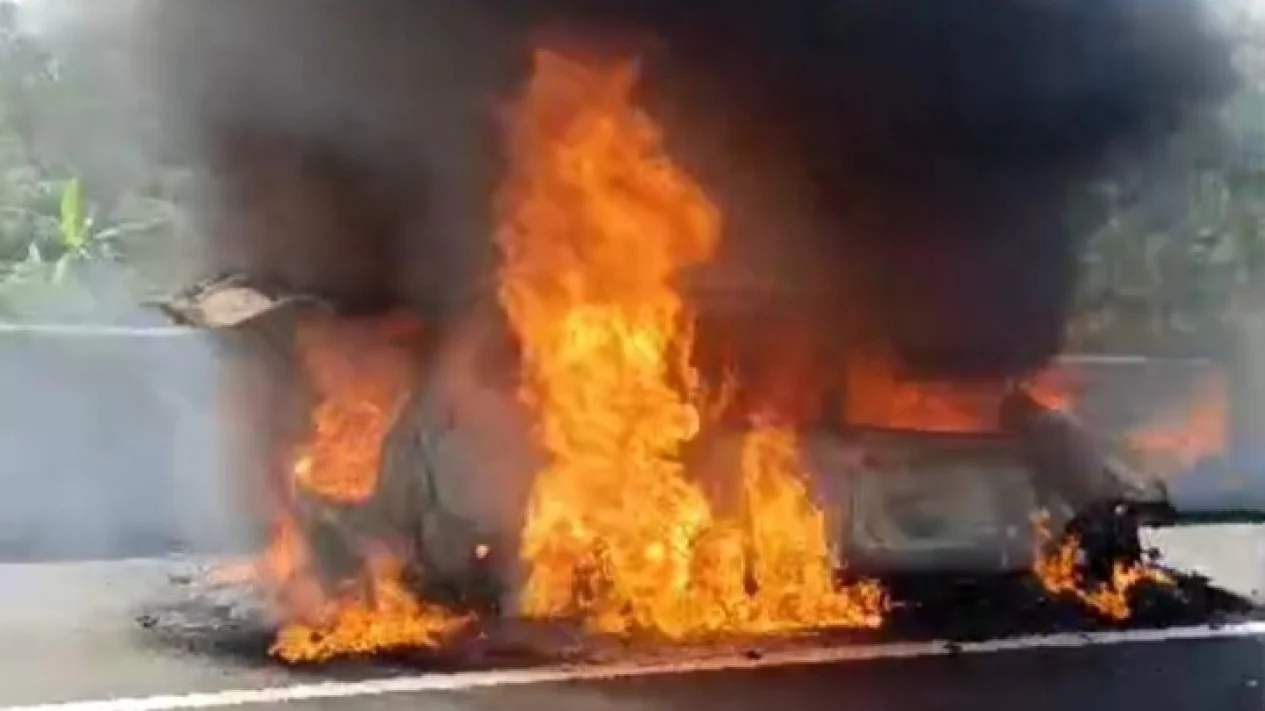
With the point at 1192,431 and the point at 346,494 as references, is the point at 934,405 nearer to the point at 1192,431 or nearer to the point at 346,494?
the point at 1192,431

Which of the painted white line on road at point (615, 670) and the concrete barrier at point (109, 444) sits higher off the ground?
the concrete barrier at point (109, 444)

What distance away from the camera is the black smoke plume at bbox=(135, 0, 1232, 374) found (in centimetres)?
197

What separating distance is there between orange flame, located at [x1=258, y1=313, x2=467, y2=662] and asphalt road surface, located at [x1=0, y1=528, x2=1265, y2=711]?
0.07 meters

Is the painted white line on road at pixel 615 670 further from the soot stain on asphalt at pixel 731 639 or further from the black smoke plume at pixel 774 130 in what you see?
the black smoke plume at pixel 774 130

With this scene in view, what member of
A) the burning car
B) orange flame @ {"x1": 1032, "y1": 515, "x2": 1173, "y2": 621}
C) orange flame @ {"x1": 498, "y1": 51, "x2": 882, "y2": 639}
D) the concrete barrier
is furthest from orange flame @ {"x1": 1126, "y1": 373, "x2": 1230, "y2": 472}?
the concrete barrier

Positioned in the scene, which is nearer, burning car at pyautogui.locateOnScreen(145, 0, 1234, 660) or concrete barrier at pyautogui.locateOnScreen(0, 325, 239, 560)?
concrete barrier at pyautogui.locateOnScreen(0, 325, 239, 560)

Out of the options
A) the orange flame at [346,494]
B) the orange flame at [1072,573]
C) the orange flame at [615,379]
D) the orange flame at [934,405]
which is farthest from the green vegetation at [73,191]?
the orange flame at [1072,573]

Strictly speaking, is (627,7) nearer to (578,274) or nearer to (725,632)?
(578,274)

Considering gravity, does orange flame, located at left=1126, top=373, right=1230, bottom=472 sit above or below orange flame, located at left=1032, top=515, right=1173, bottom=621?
above

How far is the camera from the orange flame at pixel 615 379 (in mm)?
2117

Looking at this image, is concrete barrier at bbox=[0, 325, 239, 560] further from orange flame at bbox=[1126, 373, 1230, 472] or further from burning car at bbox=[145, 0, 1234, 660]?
orange flame at bbox=[1126, 373, 1230, 472]

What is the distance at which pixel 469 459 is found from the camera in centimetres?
212

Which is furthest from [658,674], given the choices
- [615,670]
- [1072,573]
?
[1072,573]

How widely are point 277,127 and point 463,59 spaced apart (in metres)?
0.27
